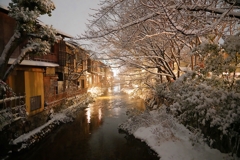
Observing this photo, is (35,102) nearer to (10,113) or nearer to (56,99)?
(56,99)

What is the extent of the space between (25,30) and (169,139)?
9793mm

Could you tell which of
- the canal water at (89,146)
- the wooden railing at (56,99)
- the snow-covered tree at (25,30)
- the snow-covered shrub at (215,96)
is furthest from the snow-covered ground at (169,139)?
the snow-covered tree at (25,30)

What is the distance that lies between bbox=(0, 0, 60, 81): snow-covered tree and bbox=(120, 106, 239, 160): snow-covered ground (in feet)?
26.8

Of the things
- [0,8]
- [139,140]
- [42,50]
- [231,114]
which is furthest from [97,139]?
[0,8]

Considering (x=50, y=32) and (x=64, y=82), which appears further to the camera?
(x=64, y=82)

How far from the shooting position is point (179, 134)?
33.6 ft

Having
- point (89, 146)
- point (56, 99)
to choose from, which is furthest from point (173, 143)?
point (56, 99)

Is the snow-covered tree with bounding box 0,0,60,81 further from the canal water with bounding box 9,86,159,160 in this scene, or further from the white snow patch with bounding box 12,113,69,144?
the canal water with bounding box 9,86,159,160

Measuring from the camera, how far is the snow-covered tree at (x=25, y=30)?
9.12m

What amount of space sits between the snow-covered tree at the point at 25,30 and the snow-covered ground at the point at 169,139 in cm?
818

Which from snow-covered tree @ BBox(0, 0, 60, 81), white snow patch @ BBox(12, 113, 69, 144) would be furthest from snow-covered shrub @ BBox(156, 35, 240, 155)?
white snow patch @ BBox(12, 113, 69, 144)

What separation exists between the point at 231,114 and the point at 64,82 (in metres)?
19.6

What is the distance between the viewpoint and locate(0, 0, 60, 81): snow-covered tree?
9.12m

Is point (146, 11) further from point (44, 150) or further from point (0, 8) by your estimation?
point (0, 8)
